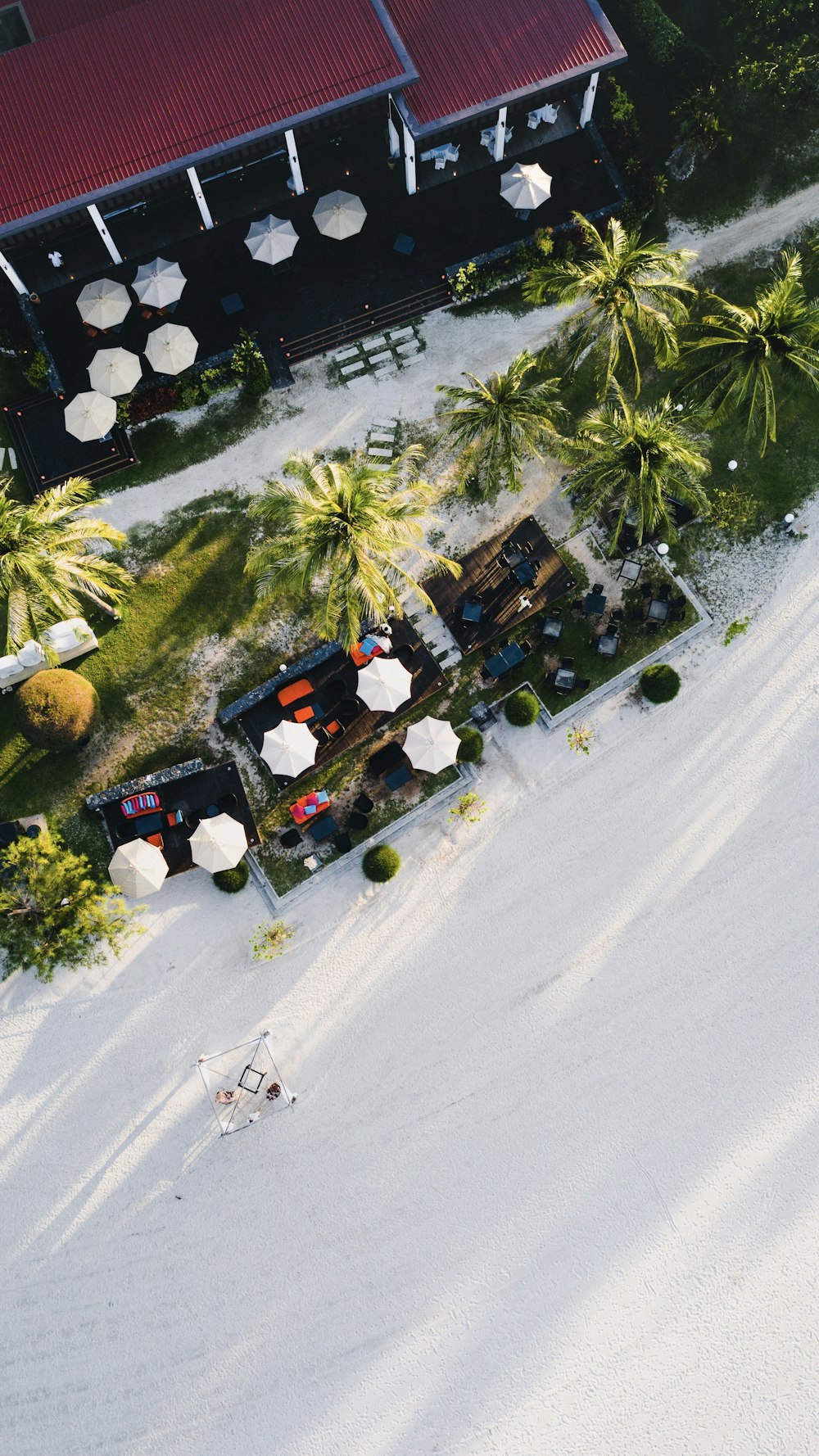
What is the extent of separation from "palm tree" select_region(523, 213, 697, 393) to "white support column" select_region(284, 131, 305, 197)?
9955 millimetres

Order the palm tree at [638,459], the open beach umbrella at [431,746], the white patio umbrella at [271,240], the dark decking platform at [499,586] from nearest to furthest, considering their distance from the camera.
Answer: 1. the palm tree at [638,459]
2. the open beach umbrella at [431,746]
3. the white patio umbrella at [271,240]
4. the dark decking platform at [499,586]

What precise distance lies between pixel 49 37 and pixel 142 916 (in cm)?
3191

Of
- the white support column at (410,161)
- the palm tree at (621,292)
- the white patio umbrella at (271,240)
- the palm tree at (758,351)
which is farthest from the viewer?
the white patio umbrella at (271,240)

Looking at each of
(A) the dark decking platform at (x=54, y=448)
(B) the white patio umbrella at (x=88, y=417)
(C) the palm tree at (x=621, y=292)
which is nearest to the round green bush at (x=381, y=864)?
(A) the dark decking platform at (x=54, y=448)

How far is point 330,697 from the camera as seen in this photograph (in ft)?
116

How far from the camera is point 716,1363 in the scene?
33.7 metres

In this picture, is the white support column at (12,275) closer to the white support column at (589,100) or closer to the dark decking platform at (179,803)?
the dark decking platform at (179,803)

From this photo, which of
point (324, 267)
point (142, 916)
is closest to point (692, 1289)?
point (142, 916)

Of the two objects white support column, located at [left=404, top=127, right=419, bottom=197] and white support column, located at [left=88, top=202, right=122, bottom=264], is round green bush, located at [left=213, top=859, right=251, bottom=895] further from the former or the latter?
white support column, located at [left=404, top=127, right=419, bottom=197]

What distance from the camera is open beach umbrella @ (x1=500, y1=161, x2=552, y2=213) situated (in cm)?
3591

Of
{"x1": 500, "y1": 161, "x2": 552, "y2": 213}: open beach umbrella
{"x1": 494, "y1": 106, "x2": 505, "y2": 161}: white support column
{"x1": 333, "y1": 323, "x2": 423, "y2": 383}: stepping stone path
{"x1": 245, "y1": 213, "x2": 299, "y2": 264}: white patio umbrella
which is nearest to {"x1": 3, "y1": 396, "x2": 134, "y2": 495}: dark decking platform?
{"x1": 245, "y1": 213, "x2": 299, "y2": 264}: white patio umbrella

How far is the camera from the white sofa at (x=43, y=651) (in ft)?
111

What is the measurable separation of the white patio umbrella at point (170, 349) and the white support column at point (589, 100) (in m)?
18.3

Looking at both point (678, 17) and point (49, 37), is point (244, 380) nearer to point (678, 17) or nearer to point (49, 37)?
point (49, 37)
